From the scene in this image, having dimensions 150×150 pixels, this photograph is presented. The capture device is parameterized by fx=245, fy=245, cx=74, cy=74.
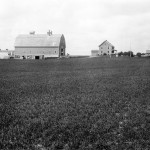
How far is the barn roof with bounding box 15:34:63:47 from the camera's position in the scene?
366 feet

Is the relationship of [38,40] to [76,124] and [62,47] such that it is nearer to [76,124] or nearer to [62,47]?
[62,47]

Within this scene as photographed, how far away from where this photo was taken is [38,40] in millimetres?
113938

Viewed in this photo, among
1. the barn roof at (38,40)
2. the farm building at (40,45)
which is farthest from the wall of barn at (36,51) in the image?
the barn roof at (38,40)

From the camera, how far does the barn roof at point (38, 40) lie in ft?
366

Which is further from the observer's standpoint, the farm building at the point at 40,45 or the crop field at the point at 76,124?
the farm building at the point at 40,45

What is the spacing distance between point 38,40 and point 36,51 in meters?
5.19

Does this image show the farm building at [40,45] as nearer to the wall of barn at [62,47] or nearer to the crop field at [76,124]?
the wall of barn at [62,47]

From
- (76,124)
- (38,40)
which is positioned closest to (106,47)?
(38,40)

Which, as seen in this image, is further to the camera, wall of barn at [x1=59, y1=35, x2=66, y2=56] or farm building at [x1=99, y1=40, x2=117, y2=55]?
farm building at [x1=99, y1=40, x2=117, y2=55]

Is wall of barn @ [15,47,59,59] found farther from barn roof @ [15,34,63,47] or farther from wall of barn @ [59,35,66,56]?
wall of barn @ [59,35,66,56]

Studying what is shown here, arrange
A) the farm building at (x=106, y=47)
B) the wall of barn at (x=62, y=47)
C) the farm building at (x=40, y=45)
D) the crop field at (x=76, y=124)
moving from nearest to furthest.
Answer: the crop field at (x=76, y=124), the farm building at (x=40, y=45), the wall of barn at (x=62, y=47), the farm building at (x=106, y=47)

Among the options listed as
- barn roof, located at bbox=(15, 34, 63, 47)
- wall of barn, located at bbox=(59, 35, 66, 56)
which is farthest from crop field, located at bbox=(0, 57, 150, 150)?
wall of barn, located at bbox=(59, 35, 66, 56)

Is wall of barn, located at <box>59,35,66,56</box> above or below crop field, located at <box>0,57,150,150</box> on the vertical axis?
above

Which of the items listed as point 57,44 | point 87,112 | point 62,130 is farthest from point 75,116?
point 57,44
